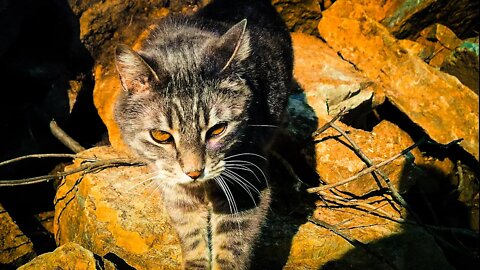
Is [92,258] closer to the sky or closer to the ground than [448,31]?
closer to the ground

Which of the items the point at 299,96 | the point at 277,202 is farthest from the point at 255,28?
the point at 277,202

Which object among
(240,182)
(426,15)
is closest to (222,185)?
(240,182)

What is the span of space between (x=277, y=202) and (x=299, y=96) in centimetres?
91

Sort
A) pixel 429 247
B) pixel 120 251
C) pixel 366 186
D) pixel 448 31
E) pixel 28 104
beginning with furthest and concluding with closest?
1. pixel 448 31
2. pixel 28 104
3. pixel 366 186
4. pixel 429 247
5. pixel 120 251

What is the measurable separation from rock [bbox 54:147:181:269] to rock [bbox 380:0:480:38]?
9.24 feet

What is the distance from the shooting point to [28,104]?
3699mm

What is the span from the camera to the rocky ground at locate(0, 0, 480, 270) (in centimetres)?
302

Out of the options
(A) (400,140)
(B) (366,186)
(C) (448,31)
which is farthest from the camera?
(C) (448,31)

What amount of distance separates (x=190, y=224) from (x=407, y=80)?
8.53 feet

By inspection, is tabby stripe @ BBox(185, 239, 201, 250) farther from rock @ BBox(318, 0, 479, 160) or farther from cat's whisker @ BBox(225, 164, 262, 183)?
rock @ BBox(318, 0, 479, 160)

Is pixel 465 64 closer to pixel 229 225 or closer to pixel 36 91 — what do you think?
pixel 229 225

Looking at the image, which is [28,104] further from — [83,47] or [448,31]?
[448,31]

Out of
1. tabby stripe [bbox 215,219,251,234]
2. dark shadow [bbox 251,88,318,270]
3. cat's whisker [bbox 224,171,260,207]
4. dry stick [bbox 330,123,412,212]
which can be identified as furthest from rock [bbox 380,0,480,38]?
tabby stripe [bbox 215,219,251,234]

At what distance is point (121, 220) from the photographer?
2.95 m
